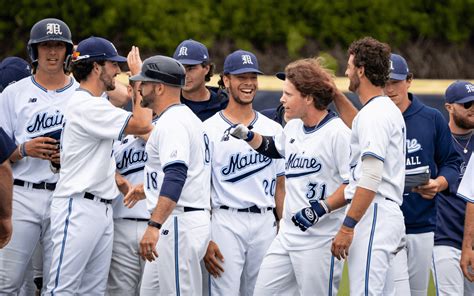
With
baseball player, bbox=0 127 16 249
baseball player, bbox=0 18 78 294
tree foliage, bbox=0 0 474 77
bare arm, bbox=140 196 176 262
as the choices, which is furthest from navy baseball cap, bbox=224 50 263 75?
tree foliage, bbox=0 0 474 77

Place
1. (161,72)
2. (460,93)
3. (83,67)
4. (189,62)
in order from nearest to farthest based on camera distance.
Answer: (161,72)
(83,67)
(460,93)
(189,62)

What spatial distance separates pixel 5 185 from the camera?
6621 mm

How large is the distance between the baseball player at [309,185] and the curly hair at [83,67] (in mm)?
1091

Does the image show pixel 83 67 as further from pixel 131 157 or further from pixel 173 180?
pixel 173 180

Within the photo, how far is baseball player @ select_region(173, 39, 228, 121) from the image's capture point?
8.42 metres

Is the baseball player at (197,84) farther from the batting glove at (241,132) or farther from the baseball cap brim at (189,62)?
the batting glove at (241,132)

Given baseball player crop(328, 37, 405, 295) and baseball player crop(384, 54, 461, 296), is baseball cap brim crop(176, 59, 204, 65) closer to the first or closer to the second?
baseball player crop(384, 54, 461, 296)

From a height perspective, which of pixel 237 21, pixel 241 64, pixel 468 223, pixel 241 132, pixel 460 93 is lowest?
pixel 468 223

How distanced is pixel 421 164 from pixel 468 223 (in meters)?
0.51

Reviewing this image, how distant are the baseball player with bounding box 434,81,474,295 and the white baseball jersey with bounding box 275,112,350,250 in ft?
3.24

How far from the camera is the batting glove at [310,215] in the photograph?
7008 mm

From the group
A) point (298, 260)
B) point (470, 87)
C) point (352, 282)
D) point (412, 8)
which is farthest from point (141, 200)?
point (412, 8)

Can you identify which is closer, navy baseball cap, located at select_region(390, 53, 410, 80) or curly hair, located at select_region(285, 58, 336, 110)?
curly hair, located at select_region(285, 58, 336, 110)

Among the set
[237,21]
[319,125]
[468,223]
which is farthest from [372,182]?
[237,21]
